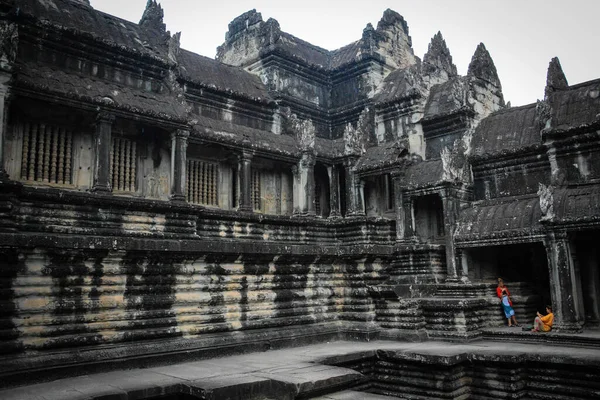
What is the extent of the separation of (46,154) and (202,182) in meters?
4.90

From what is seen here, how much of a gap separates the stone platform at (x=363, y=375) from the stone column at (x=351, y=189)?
21.1 feet

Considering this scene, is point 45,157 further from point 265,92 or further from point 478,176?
point 478,176

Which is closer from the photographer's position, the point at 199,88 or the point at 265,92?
the point at 199,88

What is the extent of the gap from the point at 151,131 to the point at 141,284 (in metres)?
6.22

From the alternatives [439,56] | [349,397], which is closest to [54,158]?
[349,397]

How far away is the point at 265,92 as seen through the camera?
64.3 feet

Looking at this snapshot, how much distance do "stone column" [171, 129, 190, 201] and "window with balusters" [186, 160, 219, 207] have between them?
197 centimetres

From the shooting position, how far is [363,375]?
893 centimetres

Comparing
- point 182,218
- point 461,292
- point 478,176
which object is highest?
point 478,176

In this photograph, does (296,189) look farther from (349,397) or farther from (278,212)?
(349,397)

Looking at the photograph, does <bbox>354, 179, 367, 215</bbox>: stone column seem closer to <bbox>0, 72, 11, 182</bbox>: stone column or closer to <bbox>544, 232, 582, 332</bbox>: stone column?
<bbox>544, 232, 582, 332</bbox>: stone column

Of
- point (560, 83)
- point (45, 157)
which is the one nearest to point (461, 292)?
point (560, 83)

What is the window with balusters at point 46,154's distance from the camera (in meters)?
12.5

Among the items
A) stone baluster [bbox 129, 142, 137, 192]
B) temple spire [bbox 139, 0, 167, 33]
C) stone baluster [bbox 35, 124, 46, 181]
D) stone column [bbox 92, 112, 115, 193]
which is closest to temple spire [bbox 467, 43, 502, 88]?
temple spire [bbox 139, 0, 167, 33]
